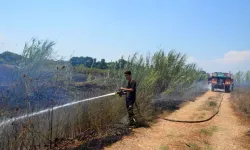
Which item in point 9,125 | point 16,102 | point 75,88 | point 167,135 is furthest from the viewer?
point 75,88

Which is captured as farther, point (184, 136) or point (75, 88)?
point (75, 88)

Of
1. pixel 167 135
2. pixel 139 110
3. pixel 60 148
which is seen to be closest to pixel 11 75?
pixel 60 148

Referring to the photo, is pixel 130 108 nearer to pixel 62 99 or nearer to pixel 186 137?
pixel 186 137

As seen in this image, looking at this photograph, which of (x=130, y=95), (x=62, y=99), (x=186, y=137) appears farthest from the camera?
(x=130, y=95)

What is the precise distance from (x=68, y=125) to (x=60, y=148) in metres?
0.74

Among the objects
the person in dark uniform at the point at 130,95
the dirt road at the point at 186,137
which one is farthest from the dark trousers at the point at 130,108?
the dirt road at the point at 186,137

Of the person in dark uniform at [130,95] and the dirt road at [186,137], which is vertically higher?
the person in dark uniform at [130,95]

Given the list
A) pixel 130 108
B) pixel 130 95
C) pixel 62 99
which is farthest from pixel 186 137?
pixel 62 99

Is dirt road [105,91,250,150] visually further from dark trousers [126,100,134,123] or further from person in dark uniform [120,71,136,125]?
person in dark uniform [120,71,136,125]

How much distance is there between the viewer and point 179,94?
59.9ft

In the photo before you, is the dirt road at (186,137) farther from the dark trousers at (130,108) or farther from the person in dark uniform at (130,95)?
the person in dark uniform at (130,95)

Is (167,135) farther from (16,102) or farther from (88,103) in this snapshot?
(16,102)

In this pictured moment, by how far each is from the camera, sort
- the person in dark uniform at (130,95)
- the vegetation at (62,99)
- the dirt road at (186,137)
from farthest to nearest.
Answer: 1. the person in dark uniform at (130,95)
2. the dirt road at (186,137)
3. the vegetation at (62,99)

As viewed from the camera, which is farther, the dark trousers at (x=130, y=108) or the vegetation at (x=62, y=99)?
the dark trousers at (x=130, y=108)
